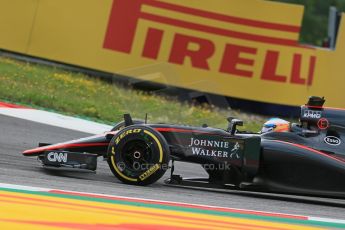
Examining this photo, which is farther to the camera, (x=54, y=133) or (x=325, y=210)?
(x=54, y=133)

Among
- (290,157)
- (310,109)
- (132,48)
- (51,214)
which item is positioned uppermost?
(132,48)

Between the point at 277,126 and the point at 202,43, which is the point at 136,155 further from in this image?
the point at 202,43

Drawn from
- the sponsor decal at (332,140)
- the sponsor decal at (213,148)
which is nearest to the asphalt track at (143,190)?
the sponsor decal at (213,148)

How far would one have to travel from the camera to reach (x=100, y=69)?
13.8m

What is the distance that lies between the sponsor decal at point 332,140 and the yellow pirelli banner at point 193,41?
6.73 m

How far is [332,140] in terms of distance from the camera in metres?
6.88

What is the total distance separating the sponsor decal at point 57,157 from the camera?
22.2ft

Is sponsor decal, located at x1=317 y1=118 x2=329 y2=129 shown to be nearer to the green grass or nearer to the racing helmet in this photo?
the racing helmet

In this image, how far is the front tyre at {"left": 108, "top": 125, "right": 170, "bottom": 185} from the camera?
648 centimetres

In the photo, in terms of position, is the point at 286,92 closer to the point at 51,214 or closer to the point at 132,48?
the point at 132,48

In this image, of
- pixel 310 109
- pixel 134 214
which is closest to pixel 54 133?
pixel 310 109

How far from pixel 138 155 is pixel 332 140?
195cm

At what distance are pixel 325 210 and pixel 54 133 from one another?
446cm

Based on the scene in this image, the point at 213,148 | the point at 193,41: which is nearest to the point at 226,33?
the point at 193,41
